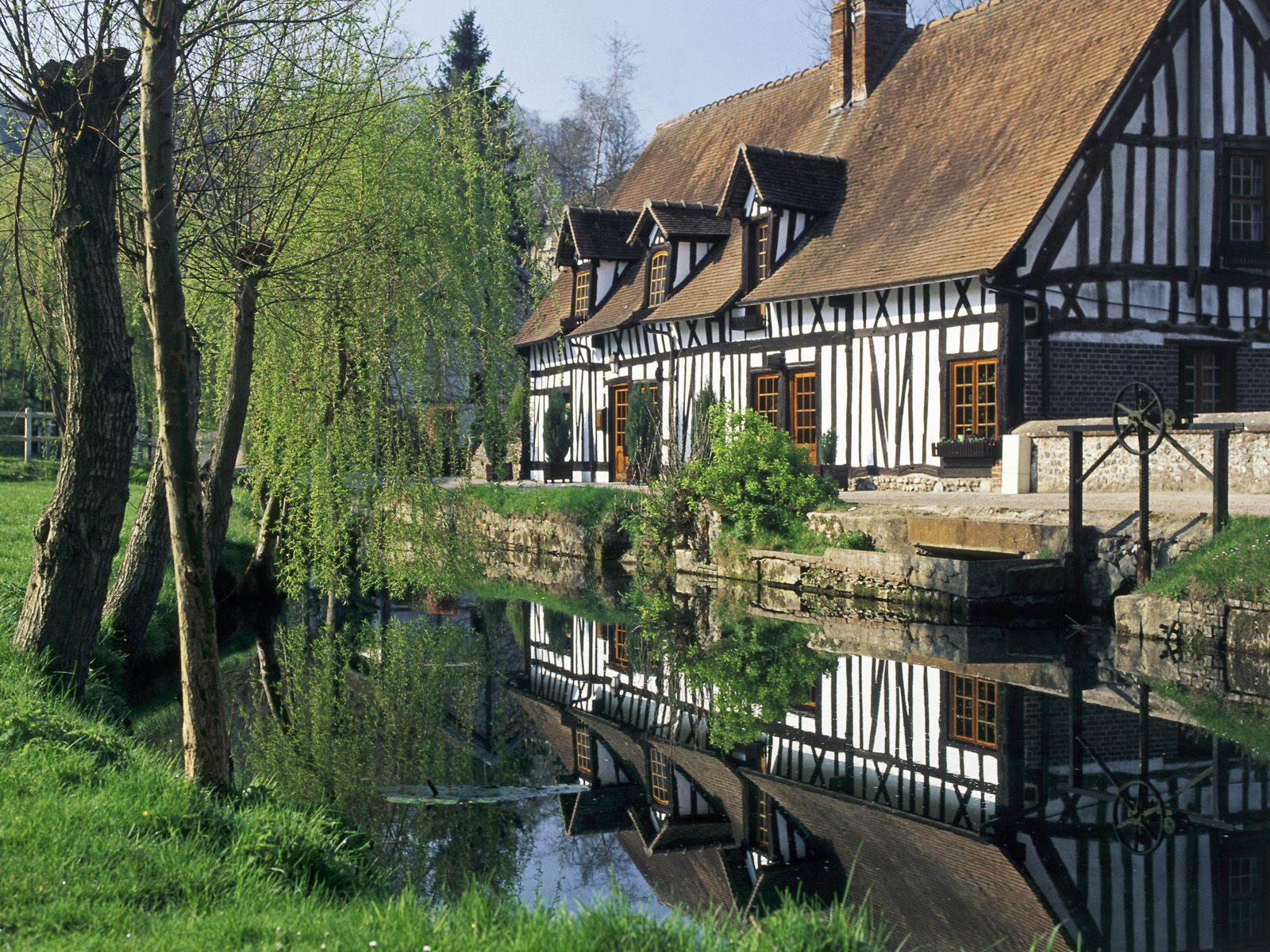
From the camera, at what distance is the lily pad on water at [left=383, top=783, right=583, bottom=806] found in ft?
20.6

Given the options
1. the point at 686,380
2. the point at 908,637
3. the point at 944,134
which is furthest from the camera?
the point at 686,380

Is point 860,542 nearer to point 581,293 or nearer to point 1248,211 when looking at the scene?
point 1248,211

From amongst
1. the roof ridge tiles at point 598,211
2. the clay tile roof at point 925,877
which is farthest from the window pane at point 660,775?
the roof ridge tiles at point 598,211

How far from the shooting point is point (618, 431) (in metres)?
25.2

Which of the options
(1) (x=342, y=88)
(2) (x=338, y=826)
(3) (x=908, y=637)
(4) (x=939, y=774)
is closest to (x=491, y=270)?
(1) (x=342, y=88)

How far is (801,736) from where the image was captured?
814 cm

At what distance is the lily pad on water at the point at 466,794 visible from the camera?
6293 millimetres

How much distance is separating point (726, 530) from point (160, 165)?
1124cm

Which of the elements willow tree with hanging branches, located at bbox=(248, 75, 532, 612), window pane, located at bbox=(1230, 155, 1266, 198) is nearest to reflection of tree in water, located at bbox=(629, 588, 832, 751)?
willow tree with hanging branches, located at bbox=(248, 75, 532, 612)

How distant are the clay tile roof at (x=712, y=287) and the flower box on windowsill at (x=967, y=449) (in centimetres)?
508

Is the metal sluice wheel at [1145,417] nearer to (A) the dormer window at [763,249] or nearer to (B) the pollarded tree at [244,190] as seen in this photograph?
(B) the pollarded tree at [244,190]

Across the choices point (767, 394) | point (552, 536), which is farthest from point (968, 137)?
point (552, 536)

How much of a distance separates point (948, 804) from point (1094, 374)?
38.4ft

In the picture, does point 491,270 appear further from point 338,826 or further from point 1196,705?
point 338,826
